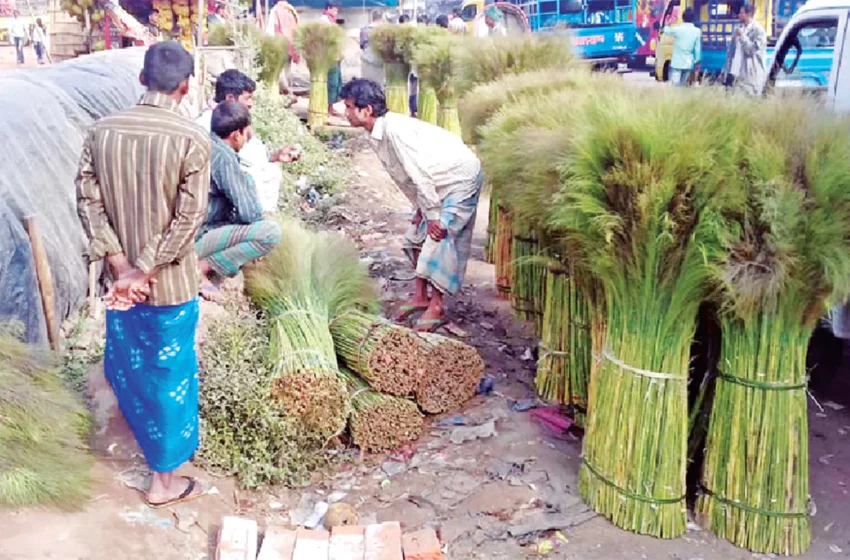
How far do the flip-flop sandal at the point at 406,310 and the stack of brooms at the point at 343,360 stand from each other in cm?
92

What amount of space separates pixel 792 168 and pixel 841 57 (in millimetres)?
2548

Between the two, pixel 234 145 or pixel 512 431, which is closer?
pixel 512 431

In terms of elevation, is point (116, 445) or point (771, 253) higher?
point (771, 253)

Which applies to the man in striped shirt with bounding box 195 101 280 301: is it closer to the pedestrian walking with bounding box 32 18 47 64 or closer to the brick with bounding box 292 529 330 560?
the brick with bounding box 292 529 330 560

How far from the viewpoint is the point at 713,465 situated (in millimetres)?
3125

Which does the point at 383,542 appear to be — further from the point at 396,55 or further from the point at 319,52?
the point at 319,52

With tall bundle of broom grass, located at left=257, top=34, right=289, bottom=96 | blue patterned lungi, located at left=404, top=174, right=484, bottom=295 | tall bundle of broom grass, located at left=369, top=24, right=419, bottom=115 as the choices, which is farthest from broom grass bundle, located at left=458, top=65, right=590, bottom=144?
tall bundle of broom grass, located at left=257, top=34, right=289, bottom=96

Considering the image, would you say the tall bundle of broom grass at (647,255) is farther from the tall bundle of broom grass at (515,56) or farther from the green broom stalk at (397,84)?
the green broom stalk at (397,84)

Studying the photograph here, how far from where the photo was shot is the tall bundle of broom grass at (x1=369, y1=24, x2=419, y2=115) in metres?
12.1

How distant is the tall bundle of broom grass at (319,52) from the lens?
42.1 feet

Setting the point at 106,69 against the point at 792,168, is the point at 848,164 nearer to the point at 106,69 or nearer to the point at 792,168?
the point at 792,168

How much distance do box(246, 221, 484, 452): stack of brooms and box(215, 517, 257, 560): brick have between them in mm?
732

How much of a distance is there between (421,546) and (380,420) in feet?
3.16

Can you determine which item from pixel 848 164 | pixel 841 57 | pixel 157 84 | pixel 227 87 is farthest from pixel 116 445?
pixel 841 57
